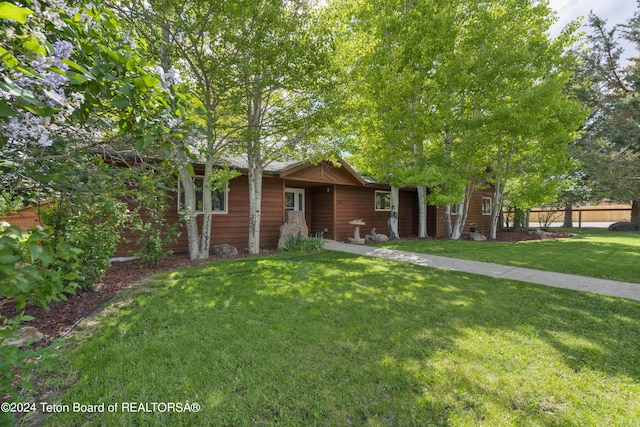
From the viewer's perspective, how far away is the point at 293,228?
9.19 metres

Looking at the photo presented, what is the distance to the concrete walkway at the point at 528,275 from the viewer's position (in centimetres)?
448

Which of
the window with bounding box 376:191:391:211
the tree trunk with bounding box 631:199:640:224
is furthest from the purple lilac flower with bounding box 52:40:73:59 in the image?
the tree trunk with bounding box 631:199:640:224

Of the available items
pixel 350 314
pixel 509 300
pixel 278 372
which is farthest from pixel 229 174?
pixel 509 300

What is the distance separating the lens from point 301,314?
3459 millimetres

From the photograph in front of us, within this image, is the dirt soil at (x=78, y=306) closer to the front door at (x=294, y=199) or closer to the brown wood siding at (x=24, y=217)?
the brown wood siding at (x=24, y=217)

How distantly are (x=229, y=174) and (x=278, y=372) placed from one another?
5301mm

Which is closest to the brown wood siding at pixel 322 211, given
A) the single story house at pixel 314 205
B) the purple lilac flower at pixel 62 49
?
the single story house at pixel 314 205

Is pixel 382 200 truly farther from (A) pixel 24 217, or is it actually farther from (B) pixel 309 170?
(A) pixel 24 217

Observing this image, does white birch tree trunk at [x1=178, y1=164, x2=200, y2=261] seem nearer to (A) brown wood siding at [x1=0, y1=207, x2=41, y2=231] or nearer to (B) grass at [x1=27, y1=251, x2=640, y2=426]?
(A) brown wood siding at [x1=0, y1=207, x2=41, y2=231]

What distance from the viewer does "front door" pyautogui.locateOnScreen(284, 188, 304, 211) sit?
451 inches

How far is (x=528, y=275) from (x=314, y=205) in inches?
317

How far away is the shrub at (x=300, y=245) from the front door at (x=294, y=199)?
113 inches

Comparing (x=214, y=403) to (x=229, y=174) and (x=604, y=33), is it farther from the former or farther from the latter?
(x=604, y=33)

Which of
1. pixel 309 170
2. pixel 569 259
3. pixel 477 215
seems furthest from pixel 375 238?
pixel 477 215
